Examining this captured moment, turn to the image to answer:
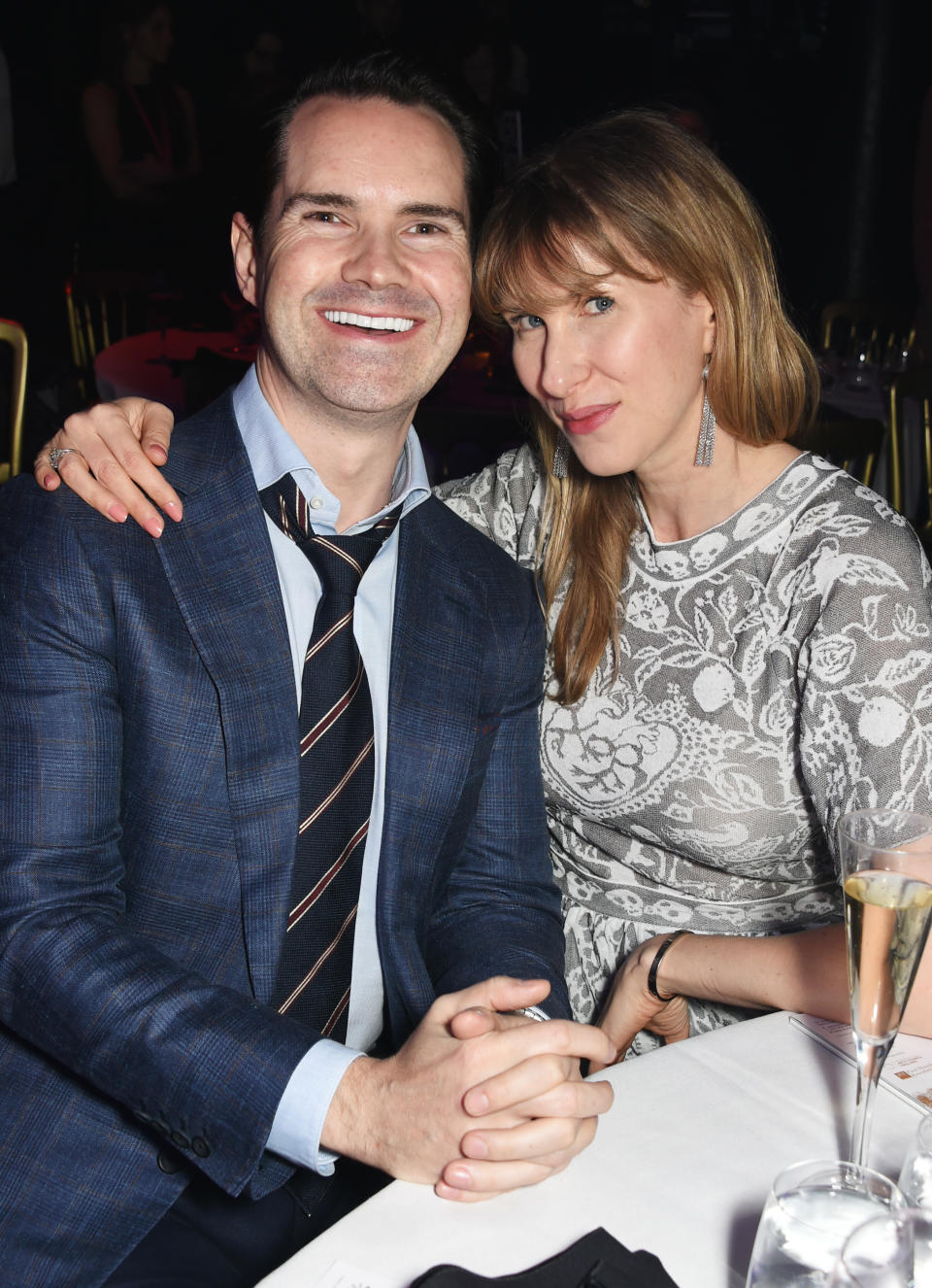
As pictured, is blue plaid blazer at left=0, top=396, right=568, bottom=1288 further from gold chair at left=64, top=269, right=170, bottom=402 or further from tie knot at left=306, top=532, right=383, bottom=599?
gold chair at left=64, top=269, right=170, bottom=402

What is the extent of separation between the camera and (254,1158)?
130cm

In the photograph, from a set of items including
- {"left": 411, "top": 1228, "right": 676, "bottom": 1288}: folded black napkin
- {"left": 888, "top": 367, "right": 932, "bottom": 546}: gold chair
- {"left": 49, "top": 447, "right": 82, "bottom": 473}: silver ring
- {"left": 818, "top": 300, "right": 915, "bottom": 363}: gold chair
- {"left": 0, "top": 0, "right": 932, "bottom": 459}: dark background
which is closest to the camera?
{"left": 411, "top": 1228, "right": 676, "bottom": 1288}: folded black napkin

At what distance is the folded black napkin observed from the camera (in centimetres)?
Answer: 93

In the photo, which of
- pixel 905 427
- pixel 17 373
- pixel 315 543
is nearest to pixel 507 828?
pixel 315 543

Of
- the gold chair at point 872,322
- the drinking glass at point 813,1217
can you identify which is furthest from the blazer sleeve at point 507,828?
the gold chair at point 872,322

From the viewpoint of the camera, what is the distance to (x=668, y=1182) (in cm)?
110

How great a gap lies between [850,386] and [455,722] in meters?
3.78

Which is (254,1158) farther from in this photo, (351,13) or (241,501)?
(351,13)

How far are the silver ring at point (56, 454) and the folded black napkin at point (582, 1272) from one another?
42.7 inches

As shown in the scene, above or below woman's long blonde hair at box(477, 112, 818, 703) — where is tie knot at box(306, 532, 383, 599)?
below

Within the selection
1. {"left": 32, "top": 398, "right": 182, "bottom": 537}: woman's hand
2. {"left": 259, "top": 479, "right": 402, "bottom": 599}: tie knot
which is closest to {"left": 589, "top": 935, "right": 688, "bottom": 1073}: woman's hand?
{"left": 259, "top": 479, "right": 402, "bottom": 599}: tie knot

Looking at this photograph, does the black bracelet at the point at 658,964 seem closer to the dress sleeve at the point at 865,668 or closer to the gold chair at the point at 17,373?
the dress sleeve at the point at 865,668

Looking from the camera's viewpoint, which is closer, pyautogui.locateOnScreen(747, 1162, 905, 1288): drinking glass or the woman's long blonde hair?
pyautogui.locateOnScreen(747, 1162, 905, 1288): drinking glass

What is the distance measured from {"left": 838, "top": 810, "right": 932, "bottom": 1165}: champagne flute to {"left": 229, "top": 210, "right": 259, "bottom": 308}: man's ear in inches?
50.6
